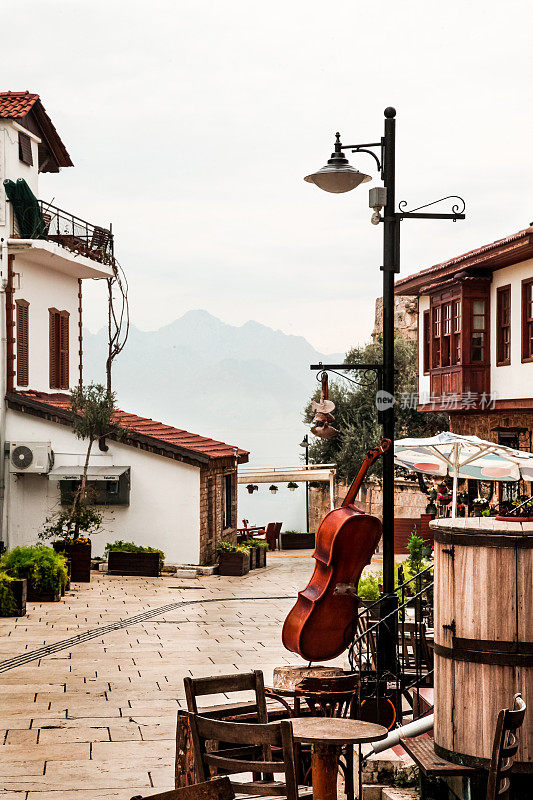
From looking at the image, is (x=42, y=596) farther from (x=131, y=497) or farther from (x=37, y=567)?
(x=131, y=497)

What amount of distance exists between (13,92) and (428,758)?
24634 mm

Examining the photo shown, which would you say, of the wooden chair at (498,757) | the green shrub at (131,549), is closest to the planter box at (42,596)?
the green shrub at (131,549)

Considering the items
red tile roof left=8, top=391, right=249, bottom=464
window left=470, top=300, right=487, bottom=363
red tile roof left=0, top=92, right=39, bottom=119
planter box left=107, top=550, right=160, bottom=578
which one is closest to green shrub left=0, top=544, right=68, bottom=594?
planter box left=107, top=550, right=160, bottom=578

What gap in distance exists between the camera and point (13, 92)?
26.7 meters

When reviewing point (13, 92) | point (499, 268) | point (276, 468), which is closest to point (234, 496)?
point (276, 468)

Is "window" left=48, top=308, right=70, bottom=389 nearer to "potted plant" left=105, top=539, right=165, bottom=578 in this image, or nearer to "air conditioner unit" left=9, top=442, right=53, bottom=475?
"air conditioner unit" left=9, top=442, right=53, bottom=475

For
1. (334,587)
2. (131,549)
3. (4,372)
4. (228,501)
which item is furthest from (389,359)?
(228,501)

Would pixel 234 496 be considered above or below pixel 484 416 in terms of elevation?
below

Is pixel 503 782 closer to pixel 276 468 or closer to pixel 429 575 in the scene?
pixel 429 575

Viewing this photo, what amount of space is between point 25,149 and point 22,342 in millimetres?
4977

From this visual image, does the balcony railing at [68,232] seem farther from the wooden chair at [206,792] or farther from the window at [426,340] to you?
the wooden chair at [206,792]

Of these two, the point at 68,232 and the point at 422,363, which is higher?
the point at 68,232

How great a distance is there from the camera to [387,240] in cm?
905

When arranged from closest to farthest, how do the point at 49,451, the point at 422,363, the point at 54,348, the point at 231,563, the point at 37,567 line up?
1. the point at 37,567
2. the point at 231,563
3. the point at 49,451
4. the point at 54,348
5. the point at 422,363
